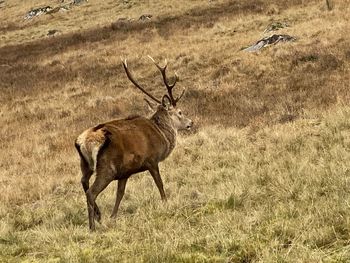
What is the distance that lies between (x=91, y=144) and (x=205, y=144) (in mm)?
5329

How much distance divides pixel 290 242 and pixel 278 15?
27.0 meters

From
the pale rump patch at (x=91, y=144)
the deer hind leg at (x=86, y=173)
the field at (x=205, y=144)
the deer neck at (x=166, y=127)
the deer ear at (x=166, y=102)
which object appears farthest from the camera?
the deer ear at (x=166, y=102)

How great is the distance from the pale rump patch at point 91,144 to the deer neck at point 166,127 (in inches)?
67.3

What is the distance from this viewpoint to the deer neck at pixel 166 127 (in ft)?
28.2

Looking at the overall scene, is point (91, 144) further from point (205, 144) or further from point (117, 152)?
point (205, 144)

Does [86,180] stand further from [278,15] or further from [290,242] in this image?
[278,15]

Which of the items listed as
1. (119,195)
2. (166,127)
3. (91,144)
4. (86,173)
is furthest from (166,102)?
(91,144)

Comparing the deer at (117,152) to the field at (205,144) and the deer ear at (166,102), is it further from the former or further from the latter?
the deer ear at (166,102)

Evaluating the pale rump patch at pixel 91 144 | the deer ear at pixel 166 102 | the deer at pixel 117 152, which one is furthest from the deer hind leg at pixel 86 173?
the deer ear at pixel 166 102

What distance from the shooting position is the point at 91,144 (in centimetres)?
686

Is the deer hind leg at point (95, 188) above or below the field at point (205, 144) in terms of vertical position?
above

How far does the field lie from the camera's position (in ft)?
16.8

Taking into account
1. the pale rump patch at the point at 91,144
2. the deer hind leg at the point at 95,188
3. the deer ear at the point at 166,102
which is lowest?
the deer hind leg at the point at 95,188

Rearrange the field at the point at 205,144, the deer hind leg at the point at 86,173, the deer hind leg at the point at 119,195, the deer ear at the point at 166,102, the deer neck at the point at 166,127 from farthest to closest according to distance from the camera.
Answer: the deer ear at the point at 166,102 → the deer neck at the point at 166,127 → the deer hind leg at the point at 119,195 → the deer hind leg at the point at 86,173 → the field at the point at 205,144
